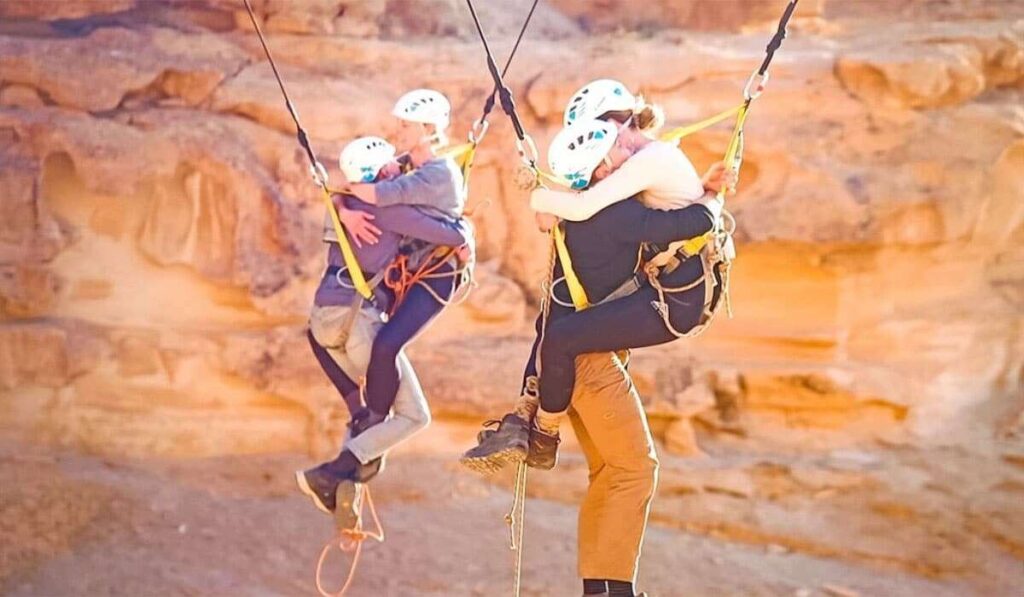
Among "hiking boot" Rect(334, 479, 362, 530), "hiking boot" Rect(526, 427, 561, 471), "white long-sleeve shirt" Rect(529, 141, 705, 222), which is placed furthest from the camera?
"hiking boot" Rect(334, 479, 362, 530)

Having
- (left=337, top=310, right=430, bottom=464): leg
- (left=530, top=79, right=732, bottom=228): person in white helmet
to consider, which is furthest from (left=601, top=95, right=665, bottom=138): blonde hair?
(left=337, top=310, right=430, bottom=464): leg

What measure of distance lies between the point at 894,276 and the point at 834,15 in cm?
234

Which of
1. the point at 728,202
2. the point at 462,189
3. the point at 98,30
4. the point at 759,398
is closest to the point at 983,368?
the point at 759,398

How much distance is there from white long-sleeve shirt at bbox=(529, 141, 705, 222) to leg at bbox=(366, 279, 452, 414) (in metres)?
1.01

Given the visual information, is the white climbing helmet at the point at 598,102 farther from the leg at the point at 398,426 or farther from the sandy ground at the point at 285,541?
the sandy ground at the point at 285,541

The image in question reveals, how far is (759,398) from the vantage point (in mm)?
8484

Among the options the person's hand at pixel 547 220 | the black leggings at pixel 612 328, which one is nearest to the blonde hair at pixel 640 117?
the person's hand at pixel 547 220

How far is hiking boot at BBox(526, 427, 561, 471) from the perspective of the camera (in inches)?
168

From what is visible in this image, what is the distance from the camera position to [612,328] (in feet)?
13.2

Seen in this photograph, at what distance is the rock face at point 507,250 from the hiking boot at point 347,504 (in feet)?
11.2

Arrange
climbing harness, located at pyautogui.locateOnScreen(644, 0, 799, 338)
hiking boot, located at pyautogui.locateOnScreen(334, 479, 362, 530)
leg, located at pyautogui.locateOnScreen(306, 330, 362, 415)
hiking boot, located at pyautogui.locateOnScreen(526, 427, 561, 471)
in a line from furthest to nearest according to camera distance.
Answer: leg, located at pyautogui.locateOnScreen(306, 330, 362, 415)
hiking boot, located at pyautogui.locateOnScreen(334, 479, 362, 530)
hiking boot, located at pyautogui.locateOnScreen(526, 427, 561, 471)
climbing harness, located at pyautogui.locateOnScreen(644, 0, 799, 338)

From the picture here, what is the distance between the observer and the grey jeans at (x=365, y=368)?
15.9 ft

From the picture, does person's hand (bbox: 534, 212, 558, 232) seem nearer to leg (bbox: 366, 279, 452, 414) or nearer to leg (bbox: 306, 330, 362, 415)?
leg (bbox: 366, 279, 452, 414)

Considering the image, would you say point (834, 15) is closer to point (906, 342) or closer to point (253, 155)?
point (906, 342)
